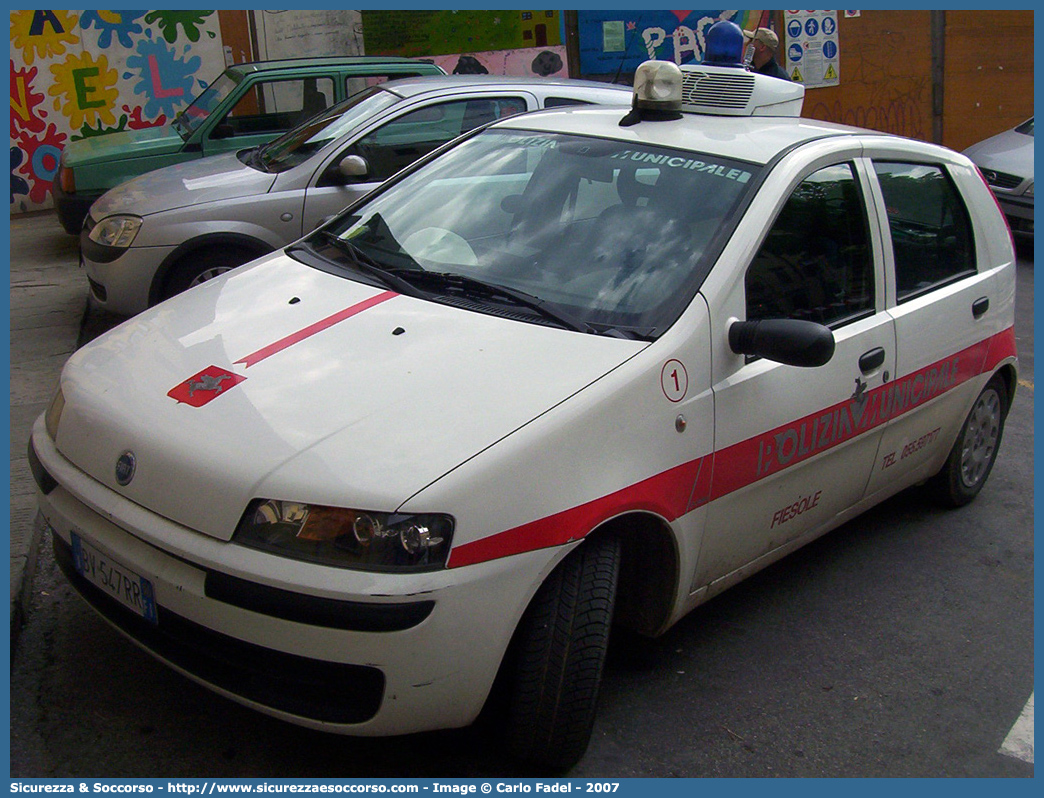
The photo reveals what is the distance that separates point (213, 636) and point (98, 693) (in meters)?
0.81

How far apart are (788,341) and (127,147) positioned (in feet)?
23.0

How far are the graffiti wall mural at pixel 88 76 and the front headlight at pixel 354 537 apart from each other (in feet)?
34.6

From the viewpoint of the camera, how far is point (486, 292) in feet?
11.3

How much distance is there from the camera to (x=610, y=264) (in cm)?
346

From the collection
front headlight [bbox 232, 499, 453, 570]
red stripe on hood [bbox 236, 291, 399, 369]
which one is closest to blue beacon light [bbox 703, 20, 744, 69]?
red stripe on hood [bbox 236, 291, 399, 369]

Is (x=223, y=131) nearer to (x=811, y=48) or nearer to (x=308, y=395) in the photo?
(x=308, y=395)

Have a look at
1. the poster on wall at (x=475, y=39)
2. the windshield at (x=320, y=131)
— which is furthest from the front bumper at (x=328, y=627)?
the poster on wall at (x=475, y=39)

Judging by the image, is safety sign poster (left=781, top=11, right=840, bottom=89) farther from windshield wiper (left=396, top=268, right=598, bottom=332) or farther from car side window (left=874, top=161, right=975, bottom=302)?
windshield wiper (left=396, top=268, right=598, bottom=332)

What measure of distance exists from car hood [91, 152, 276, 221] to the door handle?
13.6 ft

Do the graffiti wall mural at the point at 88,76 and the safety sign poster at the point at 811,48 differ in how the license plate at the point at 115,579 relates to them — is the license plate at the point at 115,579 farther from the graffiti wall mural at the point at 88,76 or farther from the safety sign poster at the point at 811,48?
the safety sign poster at the point at 811,48

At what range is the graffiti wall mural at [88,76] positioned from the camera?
37.9 feet

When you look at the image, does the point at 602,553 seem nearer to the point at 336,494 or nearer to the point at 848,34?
the point at 336,494

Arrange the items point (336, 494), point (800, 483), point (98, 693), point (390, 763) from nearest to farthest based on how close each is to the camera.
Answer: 1. point (336, 494)
2. point (390, 763)
3. point (98, 693)
4. point (800, 483)

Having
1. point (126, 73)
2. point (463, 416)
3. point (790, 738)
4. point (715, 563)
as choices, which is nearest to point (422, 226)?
point (463, 416)
